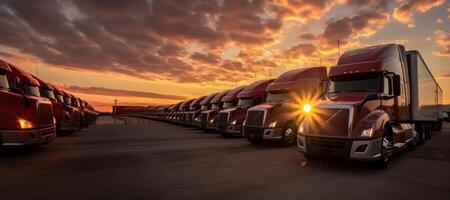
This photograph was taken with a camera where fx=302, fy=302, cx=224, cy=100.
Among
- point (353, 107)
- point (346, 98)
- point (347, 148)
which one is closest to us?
point (347, 148)

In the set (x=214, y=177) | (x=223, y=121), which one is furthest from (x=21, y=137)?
(x=223, y=121)

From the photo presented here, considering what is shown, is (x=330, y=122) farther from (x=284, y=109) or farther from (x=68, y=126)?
(x=68, y=126)

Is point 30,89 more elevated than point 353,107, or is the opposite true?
point 30,89

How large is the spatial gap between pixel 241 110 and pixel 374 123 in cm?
938

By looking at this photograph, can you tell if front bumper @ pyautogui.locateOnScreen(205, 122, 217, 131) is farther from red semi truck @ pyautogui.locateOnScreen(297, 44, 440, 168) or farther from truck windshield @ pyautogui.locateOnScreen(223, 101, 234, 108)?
red semi truck @ pyautogui.locateOnScreen(297, 44, 440, 168)

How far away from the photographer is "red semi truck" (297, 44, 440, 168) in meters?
6.94

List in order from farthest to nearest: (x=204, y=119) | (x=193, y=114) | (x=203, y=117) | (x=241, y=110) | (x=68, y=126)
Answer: (x=193, y=114) < (x=203, y=117) < (x=204, y=119) < (x=241, y=110) < (x=68, y=126)

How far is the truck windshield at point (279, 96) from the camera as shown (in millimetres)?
12656

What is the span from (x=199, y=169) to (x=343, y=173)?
3292 mm

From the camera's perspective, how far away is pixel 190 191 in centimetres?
520

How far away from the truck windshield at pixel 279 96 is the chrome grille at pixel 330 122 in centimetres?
496

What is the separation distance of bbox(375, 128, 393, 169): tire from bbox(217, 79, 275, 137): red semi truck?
26.3 feet

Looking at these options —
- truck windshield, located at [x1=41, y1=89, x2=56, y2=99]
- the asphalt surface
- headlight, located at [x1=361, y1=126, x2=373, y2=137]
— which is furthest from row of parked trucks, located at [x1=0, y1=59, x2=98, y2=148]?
headlight, located at [x1=361, y1=126, x2=373, y2=137]

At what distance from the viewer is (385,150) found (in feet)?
24.2
